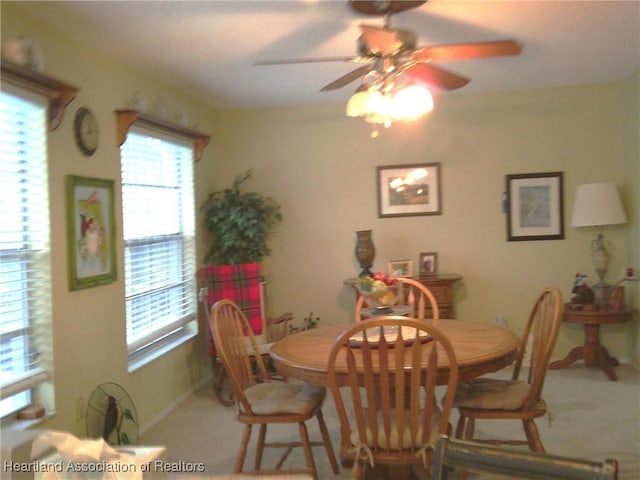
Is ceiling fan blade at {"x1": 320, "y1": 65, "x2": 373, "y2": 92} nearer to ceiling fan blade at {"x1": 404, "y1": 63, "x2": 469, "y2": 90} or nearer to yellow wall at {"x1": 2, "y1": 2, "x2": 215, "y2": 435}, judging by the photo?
ceiling fan blade at {"x1": 404, "y1": 63, "x2": 469, "y2": 90}

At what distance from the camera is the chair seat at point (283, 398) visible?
2.79 m

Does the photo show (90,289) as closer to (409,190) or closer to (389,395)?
(389,395)

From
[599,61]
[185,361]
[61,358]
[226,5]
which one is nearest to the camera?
[226,5]

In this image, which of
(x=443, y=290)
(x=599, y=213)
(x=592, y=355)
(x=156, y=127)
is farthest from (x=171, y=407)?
(x=599, y=213)

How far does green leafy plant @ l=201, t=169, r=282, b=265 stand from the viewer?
4816mm

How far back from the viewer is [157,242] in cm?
425

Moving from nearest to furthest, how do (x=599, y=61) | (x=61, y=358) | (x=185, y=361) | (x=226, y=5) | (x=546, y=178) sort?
(x=226, y=5), (x=61, y=358), (x=599, y=61), (x=185, y=361), (x=546, y=178)

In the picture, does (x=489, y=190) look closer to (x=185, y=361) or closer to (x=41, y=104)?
(x=185, y=361)

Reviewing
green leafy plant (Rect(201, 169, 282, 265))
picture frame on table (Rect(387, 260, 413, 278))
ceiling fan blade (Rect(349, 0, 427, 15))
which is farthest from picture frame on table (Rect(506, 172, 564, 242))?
ceiling fan blade (Rect(349, 0, 427, 15))

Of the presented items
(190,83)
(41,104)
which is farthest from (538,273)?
(41,104)

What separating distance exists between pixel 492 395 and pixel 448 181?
106 inches

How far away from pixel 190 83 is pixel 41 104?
160 cm

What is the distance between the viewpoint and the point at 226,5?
281 cm

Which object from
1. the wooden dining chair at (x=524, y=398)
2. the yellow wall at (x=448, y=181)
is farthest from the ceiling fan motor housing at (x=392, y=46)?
the yellow wall at (x=448, y=181)
